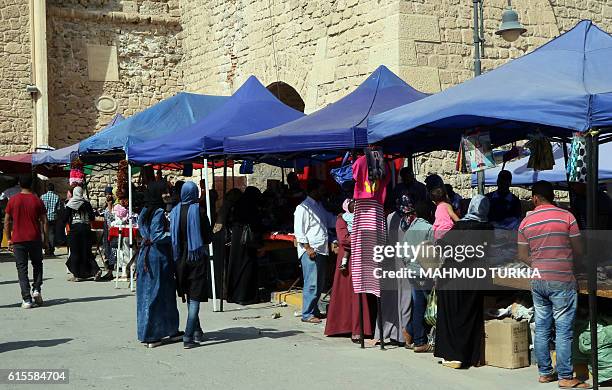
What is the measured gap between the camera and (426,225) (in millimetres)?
7234

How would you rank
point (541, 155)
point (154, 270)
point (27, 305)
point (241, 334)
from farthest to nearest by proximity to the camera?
point (27, 305) → point (241, 334) → point (541, 155) → point (154, 270)

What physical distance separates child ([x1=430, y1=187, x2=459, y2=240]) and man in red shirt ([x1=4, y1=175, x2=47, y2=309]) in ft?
17.1

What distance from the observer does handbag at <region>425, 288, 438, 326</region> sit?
7.24 metres

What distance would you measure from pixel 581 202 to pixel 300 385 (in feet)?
10.9

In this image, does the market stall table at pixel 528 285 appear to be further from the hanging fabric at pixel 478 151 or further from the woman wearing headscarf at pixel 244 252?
the woman wearing headscarf at pixel 244 252

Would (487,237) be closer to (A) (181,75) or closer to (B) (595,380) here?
(B) (595,380)

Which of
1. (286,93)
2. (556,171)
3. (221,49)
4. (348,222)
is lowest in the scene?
(348,222)

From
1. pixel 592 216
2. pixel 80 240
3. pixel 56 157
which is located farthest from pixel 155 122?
pixel 592 216

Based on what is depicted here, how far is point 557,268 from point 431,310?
152 centimetres

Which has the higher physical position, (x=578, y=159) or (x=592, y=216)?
(x=578, y=159)

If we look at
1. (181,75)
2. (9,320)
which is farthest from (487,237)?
(181,75)

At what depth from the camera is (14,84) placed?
21484mm

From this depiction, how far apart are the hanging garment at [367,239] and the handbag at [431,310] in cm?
54

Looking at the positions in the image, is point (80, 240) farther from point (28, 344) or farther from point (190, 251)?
point (190, 251)
